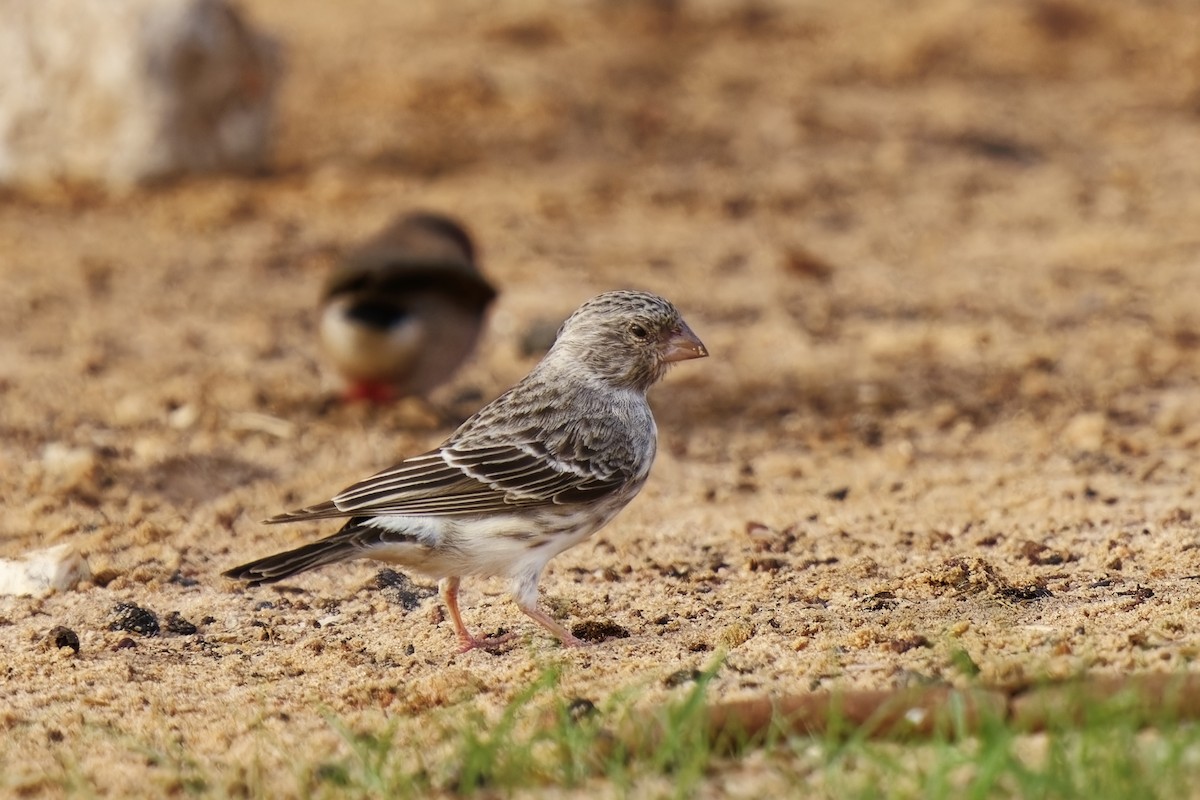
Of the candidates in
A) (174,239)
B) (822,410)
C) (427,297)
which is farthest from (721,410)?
(174,239)

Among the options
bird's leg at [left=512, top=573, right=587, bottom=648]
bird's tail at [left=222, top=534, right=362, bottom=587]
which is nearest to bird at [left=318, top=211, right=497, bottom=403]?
bird's leg at [left=512, top=573, right=587, bottom=648]

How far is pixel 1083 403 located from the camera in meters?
8.20

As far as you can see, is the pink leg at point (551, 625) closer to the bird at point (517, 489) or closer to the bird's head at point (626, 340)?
the bird at point (517, 489)

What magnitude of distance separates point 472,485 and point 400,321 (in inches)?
115

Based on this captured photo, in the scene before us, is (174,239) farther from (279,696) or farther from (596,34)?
(279,696)

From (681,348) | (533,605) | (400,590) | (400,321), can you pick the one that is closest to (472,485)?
(533,605)

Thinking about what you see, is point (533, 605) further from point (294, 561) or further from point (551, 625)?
point (294, 561)

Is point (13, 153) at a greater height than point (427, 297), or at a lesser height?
greater

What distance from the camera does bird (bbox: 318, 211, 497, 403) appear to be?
810 centimetres

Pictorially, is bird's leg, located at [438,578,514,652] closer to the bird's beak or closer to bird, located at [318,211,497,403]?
the bird's beak

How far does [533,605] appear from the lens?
5.41 metres

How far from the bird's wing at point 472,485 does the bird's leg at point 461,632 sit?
0.30 m

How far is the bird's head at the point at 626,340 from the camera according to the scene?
592cm

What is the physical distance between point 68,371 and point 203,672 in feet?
13.1
